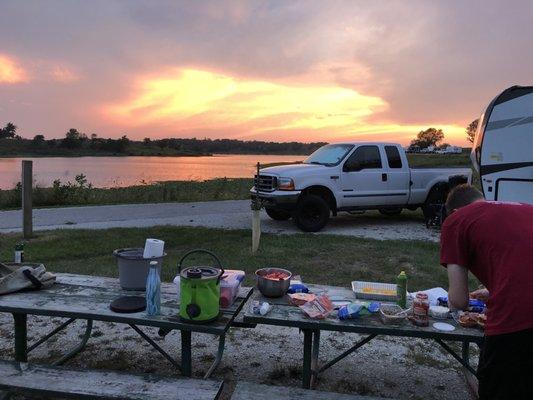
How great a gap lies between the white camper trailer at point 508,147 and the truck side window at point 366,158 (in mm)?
4000

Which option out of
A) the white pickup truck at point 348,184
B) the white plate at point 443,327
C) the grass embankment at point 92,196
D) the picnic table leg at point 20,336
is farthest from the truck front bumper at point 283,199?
the grass embankment at point 92,196

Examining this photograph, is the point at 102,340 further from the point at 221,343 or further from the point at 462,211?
the point at 462,211

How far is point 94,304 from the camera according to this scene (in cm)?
323

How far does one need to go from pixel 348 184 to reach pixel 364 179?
431mm

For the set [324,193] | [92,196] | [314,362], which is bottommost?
[314,362]

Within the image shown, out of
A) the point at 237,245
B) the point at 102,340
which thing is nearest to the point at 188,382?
the point at 102,340

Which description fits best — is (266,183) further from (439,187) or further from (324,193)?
(439,187)

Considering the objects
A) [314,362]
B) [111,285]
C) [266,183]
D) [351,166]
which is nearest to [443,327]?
[314,362]

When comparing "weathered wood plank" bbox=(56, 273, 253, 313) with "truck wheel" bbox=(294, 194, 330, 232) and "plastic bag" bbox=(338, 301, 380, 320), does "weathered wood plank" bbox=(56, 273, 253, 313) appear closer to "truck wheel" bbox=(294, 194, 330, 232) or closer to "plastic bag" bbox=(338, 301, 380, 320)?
"plastic bag" bbox=(338, 301, 380, 320)

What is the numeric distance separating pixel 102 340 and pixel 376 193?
772 centimetres

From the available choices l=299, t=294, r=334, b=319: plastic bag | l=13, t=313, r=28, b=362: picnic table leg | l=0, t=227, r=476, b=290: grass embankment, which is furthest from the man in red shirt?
l=0, t=227, r=476, b=290: grass embankment

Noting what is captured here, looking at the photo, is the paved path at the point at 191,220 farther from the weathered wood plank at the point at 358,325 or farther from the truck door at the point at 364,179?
the weathered wood plank at the point at 358,325

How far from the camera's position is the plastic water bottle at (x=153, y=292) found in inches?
115

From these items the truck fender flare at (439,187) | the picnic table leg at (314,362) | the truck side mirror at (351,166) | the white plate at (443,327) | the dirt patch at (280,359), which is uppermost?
the truck side mirror at (351,166)
